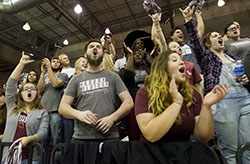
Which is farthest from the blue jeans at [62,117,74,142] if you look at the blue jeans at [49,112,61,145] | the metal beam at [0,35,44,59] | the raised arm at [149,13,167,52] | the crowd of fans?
the metal beam at [0,35,44,59]

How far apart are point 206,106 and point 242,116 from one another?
0.64 m

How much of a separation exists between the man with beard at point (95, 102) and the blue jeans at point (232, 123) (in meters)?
0.78

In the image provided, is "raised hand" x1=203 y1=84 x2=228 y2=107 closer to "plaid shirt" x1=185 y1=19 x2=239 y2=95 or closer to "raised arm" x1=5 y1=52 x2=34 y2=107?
"plaid shirt" x1=185 y1=19 x2=239 y2=95

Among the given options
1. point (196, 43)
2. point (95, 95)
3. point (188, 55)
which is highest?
point (188, 55)

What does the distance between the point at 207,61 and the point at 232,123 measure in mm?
642

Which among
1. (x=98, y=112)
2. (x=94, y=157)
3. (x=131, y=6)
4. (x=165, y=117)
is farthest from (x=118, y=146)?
(x=131, y=6)

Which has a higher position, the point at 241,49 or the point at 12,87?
the point at 241,49

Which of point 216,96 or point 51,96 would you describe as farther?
point 51,96

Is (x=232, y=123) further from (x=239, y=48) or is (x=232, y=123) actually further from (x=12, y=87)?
(x=12, y=87)

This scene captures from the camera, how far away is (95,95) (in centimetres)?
165

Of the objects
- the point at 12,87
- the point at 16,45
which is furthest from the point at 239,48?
the point at 16,45

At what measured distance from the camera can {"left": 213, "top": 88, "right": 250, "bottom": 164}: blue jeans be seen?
4.55ft

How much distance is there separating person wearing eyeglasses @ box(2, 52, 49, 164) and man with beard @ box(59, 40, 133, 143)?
1.61ft

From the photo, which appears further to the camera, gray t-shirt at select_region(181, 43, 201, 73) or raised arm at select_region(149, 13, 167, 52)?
gray t-shirt at select_region(181, 43, 201, 73)
